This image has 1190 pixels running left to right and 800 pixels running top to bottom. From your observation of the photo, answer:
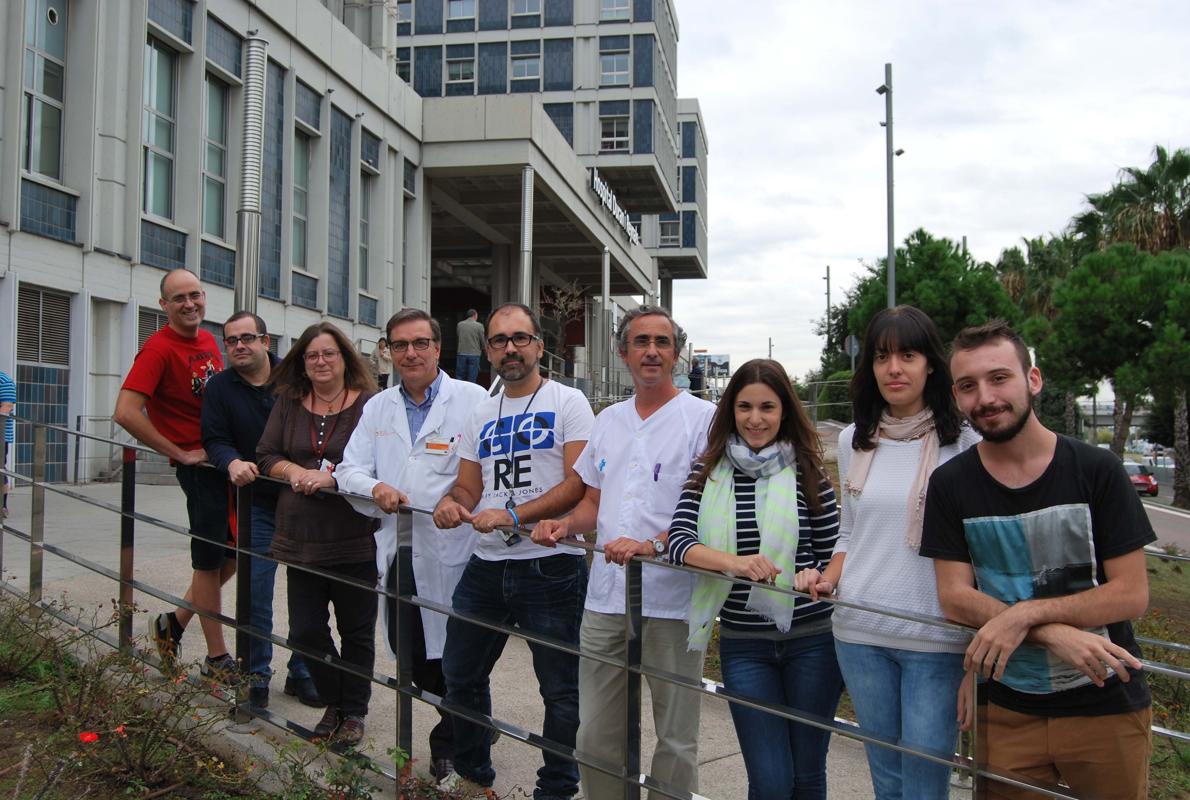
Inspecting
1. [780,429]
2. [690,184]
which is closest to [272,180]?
[780,429]

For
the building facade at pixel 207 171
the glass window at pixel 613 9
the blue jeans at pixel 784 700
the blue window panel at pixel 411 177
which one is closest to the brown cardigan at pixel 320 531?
the blue jeans at pixel 784 700

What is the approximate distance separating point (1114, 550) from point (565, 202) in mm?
27744

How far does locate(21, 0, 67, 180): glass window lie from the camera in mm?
13391

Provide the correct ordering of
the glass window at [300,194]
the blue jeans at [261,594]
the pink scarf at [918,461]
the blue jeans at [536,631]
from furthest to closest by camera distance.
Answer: the glass window at [300,194], the blue jeans at [261,594], the blue jeans at [536,631], the pink scarf at [918,461]

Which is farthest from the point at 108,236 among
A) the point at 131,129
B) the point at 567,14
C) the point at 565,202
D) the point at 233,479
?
the point at 567,14

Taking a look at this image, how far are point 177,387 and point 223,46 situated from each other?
14.0m

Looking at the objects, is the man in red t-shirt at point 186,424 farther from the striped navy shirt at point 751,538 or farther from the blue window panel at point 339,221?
the blue window panel at point 339,221

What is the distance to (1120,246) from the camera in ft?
87.1

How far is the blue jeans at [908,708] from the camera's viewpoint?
255 centimetres

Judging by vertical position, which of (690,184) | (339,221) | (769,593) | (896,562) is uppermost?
(690,184)

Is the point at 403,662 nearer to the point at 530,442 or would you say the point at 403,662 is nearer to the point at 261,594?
the point at 530,442

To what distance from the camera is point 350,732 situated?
396cm

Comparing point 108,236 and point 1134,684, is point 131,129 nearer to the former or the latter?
point 108,236

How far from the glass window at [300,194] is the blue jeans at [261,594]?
1663 centimetres
